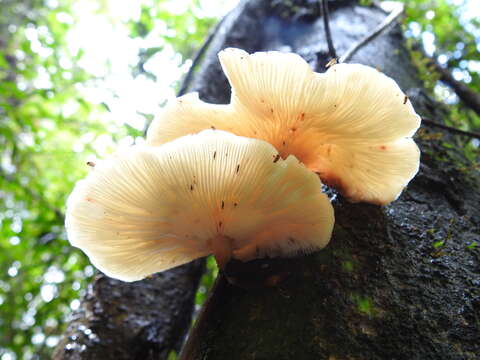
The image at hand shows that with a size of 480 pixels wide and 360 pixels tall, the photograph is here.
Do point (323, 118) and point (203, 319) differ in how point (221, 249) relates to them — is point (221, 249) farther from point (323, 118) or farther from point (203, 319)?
point (323, 118)

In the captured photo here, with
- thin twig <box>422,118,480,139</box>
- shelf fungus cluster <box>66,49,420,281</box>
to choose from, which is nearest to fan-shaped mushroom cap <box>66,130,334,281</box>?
shelf fungus cluster <box>66,49,420,281</box>

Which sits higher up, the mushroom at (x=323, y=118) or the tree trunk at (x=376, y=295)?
the mushroom at (x=323, y=118)

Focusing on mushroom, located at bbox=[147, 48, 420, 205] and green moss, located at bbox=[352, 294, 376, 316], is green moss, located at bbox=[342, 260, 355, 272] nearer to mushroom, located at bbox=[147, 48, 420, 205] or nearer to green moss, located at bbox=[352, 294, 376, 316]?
green moss, located at bbox=[352, 294, 376, 316]

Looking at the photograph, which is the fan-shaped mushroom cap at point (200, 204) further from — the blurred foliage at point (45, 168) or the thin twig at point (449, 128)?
the blurred foliage at point (45, 168)

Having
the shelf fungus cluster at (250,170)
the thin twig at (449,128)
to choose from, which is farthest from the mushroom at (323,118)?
the thin twig at (449,128)

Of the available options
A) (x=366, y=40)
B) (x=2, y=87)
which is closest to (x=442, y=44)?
(x=366, y=40)

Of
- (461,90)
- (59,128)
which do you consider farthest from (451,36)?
(59,128)

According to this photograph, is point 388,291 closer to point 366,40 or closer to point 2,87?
point 366,40
